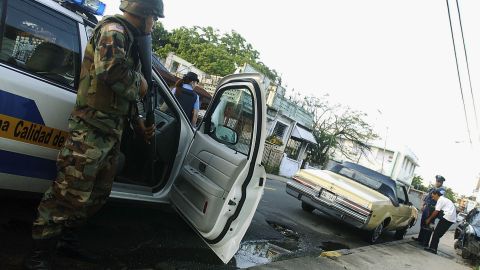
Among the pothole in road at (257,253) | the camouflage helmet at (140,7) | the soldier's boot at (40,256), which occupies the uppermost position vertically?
the camouflage helmet at (140,7)

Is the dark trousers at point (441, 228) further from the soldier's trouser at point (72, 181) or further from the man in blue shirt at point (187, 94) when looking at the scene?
the soldier's trouser at point (72, 181)

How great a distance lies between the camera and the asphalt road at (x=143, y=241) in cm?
344

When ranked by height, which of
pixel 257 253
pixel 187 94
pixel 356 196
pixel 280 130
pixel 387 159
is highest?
pixel 387 159

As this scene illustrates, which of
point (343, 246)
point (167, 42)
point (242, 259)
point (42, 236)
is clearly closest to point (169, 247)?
point (242, 259)

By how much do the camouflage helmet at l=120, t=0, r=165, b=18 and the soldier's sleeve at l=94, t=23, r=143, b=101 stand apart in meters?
0.17

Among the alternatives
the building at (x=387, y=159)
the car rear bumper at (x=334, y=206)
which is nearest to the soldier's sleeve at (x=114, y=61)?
the car rear bumper at (x=334, y=206)

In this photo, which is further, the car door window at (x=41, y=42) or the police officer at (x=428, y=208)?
the police officer at (x=428, y=208)

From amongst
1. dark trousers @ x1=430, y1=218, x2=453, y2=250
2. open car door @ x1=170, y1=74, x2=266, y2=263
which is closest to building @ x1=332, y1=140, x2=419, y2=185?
dark trousers @ x1=430, y1=218, x2=453, y2=250

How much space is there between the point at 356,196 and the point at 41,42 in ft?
21.2

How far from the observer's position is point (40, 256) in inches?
111

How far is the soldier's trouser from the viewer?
2.82m

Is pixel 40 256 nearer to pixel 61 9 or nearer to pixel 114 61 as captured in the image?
pixel 114 61

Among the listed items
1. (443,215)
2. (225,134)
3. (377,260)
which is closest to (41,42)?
(225,134)

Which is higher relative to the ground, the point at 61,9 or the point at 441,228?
the point at 61,9
